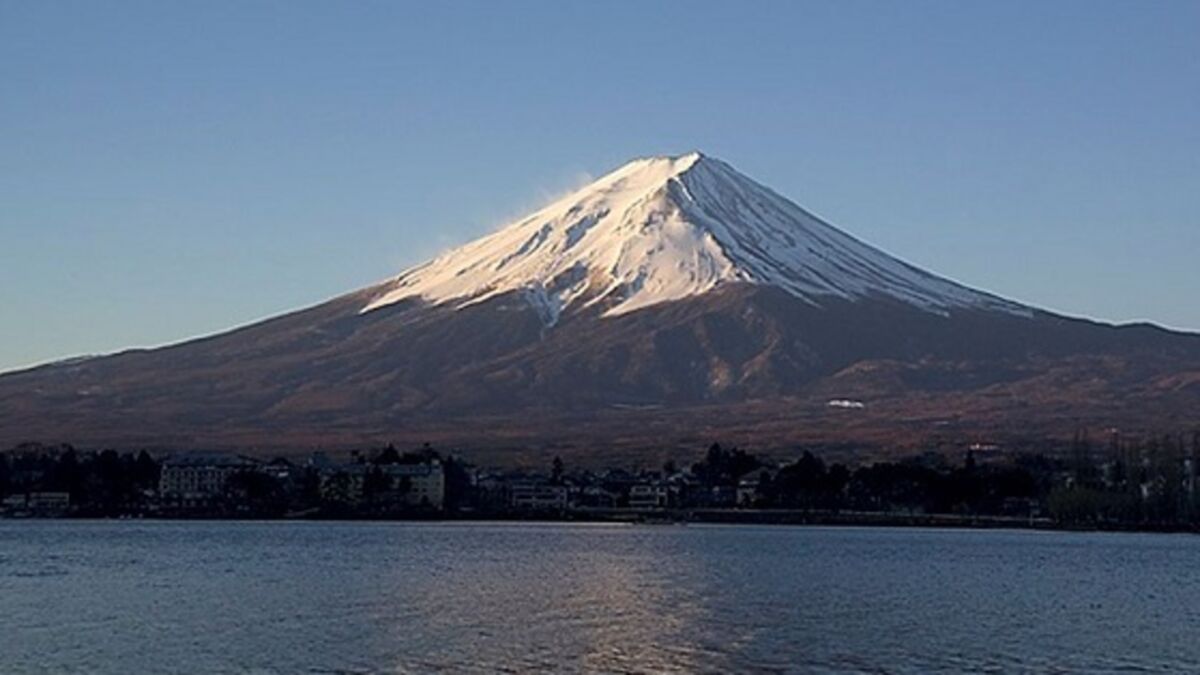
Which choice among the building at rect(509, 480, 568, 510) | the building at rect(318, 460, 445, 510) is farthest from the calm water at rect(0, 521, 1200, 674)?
the building at rect(509, 480, 568, 510)

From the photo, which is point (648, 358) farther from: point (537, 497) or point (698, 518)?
point (698, 518)

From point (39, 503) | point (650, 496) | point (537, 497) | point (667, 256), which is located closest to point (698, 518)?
point (650, 496)

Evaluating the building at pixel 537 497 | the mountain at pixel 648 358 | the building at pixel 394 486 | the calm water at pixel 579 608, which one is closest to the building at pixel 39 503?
the building at pixel 394 486

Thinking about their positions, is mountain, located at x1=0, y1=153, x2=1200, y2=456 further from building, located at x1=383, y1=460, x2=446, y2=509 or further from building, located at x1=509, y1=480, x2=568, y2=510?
building, located at x1=383, y1=460, x2=446, y2=509

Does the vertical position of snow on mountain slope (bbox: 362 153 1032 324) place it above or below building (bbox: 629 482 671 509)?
above

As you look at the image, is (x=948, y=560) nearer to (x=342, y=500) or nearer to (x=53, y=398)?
(x=342, y=500)
